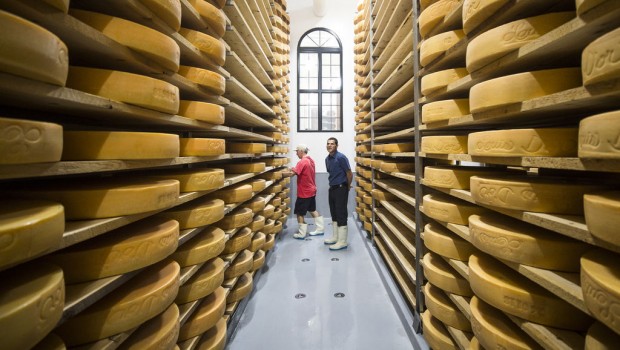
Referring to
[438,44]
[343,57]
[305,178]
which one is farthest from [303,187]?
[343,57]

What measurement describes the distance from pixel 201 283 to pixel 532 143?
1633 millimetres

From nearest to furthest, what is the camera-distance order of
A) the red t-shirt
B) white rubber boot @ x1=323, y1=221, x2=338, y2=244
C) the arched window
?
white rubber boot @ x1=323, y1=221, x2=338, y2=244 < the red t-shirt < the arched window

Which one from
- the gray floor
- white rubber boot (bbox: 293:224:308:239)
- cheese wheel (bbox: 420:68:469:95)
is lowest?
the gray floor

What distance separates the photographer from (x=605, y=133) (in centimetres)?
71

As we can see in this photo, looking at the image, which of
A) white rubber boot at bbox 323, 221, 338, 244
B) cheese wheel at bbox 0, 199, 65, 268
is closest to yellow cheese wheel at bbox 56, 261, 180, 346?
cheese wheel at bbox 0, 199, 65, 268

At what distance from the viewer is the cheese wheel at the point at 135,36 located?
1000 mm

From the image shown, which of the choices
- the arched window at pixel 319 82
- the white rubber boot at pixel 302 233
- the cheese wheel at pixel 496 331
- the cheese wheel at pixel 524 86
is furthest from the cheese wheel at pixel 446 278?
the arched window at pixel 319 82

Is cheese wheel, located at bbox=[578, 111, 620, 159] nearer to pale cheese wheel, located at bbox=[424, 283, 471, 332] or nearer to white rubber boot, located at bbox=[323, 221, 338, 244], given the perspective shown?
pale cheese wheel, located at bbox=[424, 283, 471, 332]

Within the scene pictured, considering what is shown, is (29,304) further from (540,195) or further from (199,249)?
(540,195)

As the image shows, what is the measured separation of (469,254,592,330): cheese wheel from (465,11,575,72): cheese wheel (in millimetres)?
879

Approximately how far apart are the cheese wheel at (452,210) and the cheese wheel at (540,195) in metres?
0.37

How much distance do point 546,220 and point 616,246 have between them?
0.23 meters

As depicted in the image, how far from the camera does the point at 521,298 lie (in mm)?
1045

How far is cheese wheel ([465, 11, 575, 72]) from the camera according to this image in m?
1.01
